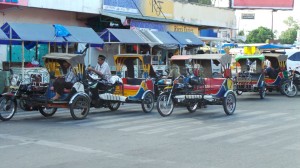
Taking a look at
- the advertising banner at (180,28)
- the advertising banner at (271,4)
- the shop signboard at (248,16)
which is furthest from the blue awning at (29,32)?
the shop signboard at (248,16)

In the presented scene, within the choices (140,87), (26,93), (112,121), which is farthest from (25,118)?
(140,87)

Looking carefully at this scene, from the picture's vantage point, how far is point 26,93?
12.2 m

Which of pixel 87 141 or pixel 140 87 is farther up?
pixel 140 87

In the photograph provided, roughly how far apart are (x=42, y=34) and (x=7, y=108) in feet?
19.8

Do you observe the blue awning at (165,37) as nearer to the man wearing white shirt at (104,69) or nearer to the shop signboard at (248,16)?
the man wearing white shirt at (104,69)

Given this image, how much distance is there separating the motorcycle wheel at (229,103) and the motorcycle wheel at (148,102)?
2.29 metres

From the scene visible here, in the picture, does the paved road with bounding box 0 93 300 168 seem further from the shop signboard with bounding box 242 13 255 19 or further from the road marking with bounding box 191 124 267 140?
the shop signboard with bounding box 242 13 255 19

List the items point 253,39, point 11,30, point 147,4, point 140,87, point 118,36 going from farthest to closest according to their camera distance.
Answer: point 253,39, point 147,4, point 118,36, point 11,30, point 140,87

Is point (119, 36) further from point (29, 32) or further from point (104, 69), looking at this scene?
point (104, 69)

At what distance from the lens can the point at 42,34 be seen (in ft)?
57.3

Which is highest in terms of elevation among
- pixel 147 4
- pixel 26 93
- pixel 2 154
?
pixel 147 4

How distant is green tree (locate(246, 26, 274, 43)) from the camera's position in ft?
266

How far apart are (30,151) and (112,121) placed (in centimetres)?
427

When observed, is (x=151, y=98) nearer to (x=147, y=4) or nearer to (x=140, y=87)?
(x=140, y=87)
